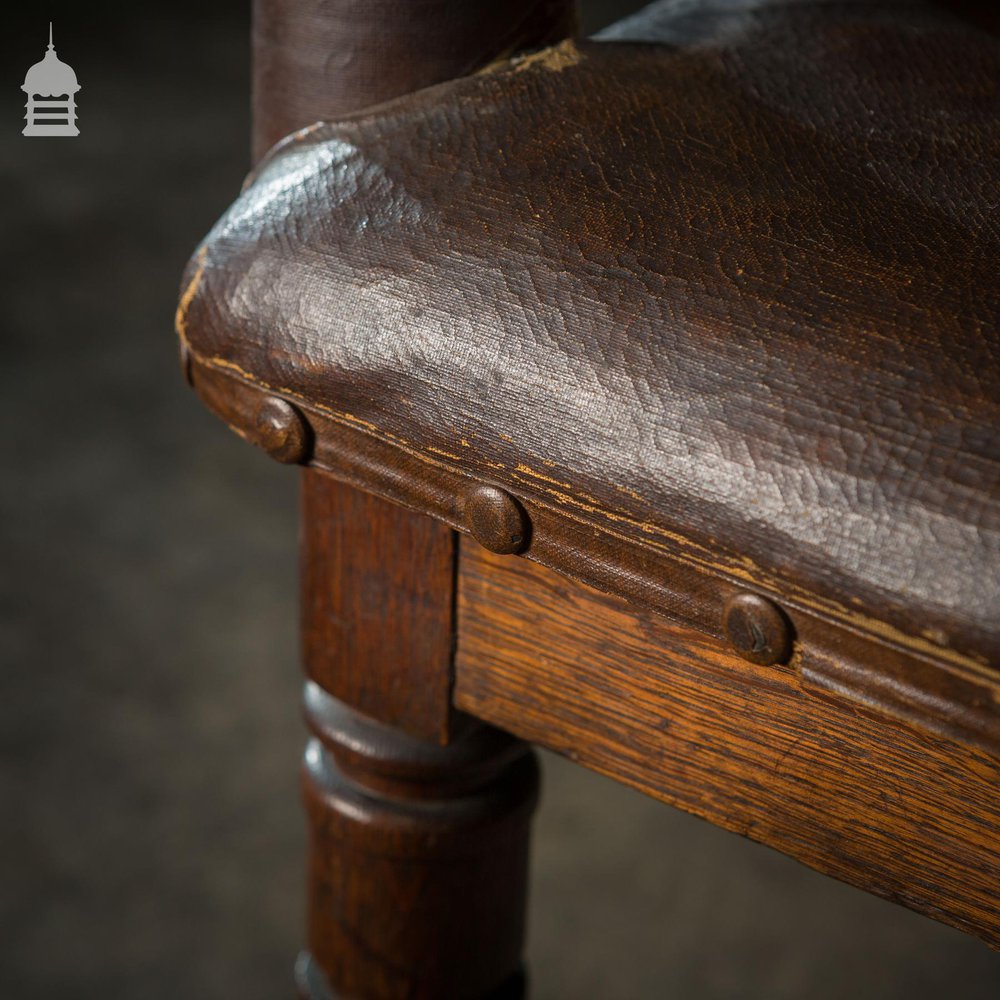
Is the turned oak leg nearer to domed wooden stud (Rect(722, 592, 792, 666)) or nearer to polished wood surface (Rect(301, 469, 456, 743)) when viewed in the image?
polished wood surface (Rect(301, 469, 456, 743))

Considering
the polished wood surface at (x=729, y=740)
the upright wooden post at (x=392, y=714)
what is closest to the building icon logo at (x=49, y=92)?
the upright wooden post at (x=392, y=714)

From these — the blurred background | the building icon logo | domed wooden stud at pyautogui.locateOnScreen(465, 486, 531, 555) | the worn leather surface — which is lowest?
the blurred background

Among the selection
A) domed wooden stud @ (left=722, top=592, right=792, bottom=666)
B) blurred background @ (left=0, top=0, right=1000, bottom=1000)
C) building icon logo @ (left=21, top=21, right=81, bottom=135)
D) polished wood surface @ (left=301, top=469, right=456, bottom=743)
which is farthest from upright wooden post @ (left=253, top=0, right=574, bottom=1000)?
building icon logo @ (left=21, top=21, right=81, bottom=135)

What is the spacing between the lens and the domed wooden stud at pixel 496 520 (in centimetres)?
40

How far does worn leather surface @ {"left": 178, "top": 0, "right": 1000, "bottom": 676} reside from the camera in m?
0.35

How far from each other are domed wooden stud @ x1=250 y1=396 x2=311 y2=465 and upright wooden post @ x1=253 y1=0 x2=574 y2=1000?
48 millimetres

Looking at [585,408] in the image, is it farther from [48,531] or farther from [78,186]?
[78,186]

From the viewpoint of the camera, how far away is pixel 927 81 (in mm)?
503

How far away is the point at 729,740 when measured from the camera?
0.43 meters

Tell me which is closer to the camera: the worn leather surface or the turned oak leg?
the worn leather surface

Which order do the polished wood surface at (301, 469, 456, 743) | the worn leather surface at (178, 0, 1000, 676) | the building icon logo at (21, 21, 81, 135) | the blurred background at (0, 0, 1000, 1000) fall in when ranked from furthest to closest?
the building icon logo at (21, 21, 81, 135), the blurred background at (0, 0, 1000, 1000), the polished wood surface at (301, 469, 456, 743), the worn leather surface at (178, 0, 1000, 676)

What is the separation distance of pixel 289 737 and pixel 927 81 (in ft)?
2.80

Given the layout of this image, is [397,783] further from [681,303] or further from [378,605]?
[681,303]

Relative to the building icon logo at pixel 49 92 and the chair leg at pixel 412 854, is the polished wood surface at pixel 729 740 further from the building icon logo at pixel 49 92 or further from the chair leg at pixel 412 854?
the building icon logo at pixel 49 92
